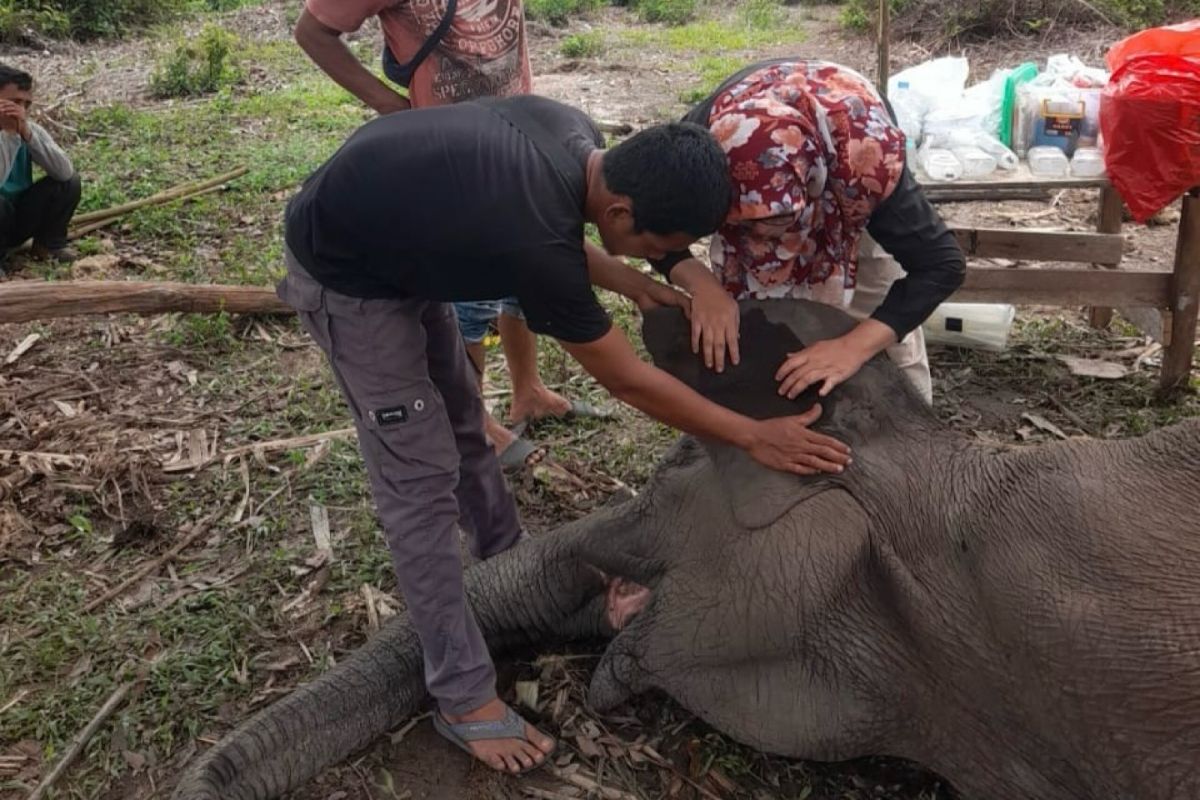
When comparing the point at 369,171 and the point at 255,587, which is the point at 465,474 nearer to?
the point at 255,587

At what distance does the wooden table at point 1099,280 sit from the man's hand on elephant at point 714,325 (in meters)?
2.05

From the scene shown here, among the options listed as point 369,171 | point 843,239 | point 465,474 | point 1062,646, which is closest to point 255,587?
point 465,474

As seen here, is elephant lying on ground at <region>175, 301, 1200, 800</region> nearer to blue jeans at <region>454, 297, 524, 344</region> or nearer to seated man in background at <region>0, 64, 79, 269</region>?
blue jeans at <region>454, 297, 524, 344</region>

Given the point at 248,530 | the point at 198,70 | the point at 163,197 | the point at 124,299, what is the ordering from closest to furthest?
the point at 248,530 → the point at 124,299 → the point at 163,197 → the point at 198,70

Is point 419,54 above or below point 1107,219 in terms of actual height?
above

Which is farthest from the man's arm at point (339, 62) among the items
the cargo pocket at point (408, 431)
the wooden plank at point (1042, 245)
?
the wooden plank at point (1042, 245)

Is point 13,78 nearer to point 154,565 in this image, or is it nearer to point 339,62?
point 339,62

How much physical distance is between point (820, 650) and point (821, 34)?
11111 mm

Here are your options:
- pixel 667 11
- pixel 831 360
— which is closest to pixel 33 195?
pixel 831 360

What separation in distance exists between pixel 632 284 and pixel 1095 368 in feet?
9.38

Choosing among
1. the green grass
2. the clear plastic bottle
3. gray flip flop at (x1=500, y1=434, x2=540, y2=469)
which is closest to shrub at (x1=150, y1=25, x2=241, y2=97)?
the green grass

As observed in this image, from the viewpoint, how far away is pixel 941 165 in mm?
4648

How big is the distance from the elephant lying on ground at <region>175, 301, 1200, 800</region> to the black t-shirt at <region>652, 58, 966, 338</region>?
17 centimetres

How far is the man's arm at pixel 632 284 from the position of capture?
2.90 meters
